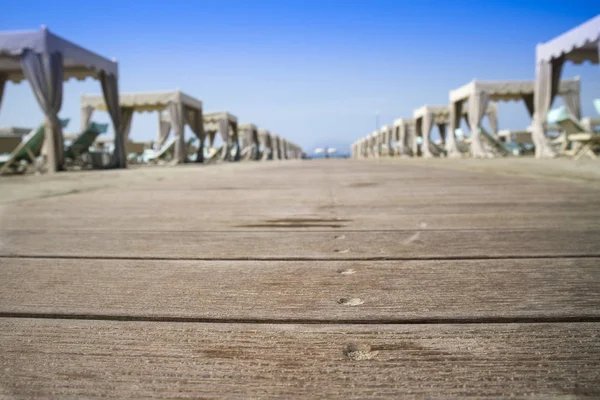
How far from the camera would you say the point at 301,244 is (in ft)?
3.48

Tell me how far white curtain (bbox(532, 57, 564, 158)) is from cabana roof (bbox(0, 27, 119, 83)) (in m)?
11.8

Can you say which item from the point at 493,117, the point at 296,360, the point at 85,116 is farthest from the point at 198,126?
the point at 296,360

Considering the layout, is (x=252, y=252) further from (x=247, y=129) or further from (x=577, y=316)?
(x=247, y=129)

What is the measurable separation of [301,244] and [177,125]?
13697 millimetres

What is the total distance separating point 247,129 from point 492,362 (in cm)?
2303

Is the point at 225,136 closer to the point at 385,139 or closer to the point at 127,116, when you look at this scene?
the point at 127,116

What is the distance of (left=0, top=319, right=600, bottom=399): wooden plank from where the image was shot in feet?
1.23

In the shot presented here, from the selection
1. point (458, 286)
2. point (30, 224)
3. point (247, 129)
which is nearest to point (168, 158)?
point (247, 129)

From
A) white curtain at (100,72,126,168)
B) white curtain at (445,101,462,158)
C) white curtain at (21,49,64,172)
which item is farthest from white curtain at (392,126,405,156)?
white curtain at (21,49,64,172)

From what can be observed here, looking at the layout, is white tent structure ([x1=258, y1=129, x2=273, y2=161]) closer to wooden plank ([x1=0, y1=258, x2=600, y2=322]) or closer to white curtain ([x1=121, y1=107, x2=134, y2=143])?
white curtain ([x1=121, y1=107, x2=134, y2=143])

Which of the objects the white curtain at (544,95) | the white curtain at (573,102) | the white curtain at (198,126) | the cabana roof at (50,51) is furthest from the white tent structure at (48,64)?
the white curtain at (573,102)

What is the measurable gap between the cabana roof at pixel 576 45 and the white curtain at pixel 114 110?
11640 millimetres

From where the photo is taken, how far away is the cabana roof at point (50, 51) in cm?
762

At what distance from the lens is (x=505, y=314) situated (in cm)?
54
